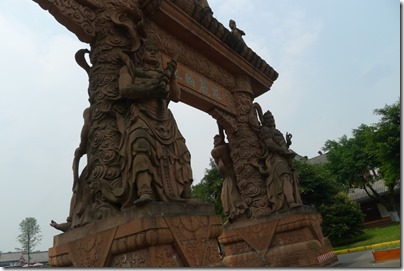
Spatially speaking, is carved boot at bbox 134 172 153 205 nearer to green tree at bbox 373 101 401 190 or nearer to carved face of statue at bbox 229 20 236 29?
carved face of statue at bbox 229 20 236 29

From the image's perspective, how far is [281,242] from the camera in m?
6.49

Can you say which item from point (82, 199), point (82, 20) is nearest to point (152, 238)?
point (82, 199)

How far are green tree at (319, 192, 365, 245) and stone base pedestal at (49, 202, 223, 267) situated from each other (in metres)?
13.8

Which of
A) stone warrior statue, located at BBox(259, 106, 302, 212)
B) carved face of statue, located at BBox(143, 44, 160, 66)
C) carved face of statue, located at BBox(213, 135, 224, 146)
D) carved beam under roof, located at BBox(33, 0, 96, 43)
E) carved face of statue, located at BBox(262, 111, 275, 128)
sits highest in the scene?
carved beam under roof, located at BBox(33, 0, 96, 43)

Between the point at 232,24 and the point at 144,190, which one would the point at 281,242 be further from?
the point at 232,24

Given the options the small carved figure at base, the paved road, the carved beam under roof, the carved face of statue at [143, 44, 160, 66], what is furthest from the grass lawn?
the carved beam under roof

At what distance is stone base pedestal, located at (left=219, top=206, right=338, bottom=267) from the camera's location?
614 cm

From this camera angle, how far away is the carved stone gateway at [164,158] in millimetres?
3621

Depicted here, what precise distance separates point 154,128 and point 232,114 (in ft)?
12.0

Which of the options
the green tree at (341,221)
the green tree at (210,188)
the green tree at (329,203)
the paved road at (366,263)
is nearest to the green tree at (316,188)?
the green tree at (329,203)

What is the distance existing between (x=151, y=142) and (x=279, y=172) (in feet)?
11.9

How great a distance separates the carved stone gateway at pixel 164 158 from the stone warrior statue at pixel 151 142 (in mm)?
14

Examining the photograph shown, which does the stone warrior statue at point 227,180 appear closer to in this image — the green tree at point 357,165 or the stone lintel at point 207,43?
the stone lintel at point 207,43

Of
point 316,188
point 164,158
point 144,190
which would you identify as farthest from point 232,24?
point 316,188
